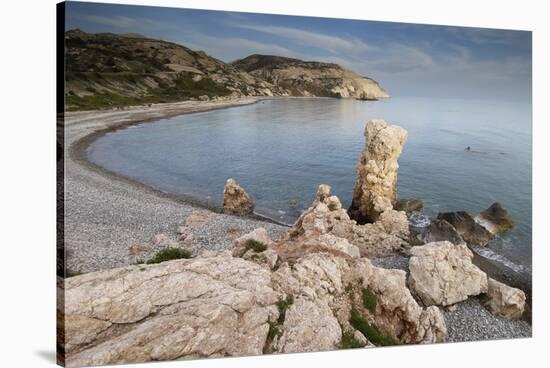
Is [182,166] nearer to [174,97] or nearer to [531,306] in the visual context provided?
[174,97]

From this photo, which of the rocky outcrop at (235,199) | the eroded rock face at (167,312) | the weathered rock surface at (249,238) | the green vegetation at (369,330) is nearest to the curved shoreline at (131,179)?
the rocky outcrop at (235,199)

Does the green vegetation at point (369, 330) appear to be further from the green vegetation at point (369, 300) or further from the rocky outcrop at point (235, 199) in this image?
the rocky outcrop at point (235, 199)

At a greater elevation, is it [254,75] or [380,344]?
[254,75]

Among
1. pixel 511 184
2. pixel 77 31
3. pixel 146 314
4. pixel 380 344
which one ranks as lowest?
pixel 380 344

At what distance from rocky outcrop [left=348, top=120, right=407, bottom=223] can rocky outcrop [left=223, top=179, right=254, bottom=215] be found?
105 inches

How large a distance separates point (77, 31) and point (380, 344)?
9103 millimetres

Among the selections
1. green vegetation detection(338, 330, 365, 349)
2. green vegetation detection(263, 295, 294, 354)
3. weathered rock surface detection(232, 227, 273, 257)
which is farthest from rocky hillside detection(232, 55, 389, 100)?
green vegetation detection(338, 330, 365, 349)

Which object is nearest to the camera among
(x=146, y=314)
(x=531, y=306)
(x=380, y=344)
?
(x=146, y=314)

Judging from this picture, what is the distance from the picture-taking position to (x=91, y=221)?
40.7 ft

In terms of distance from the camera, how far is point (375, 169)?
1495 centimetres

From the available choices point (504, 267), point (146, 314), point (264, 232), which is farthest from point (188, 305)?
point (504, 267)

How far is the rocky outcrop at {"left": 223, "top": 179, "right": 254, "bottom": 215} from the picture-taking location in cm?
1373

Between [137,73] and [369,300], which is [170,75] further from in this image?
[369,300]

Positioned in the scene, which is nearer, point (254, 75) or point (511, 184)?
point (254, 75)
